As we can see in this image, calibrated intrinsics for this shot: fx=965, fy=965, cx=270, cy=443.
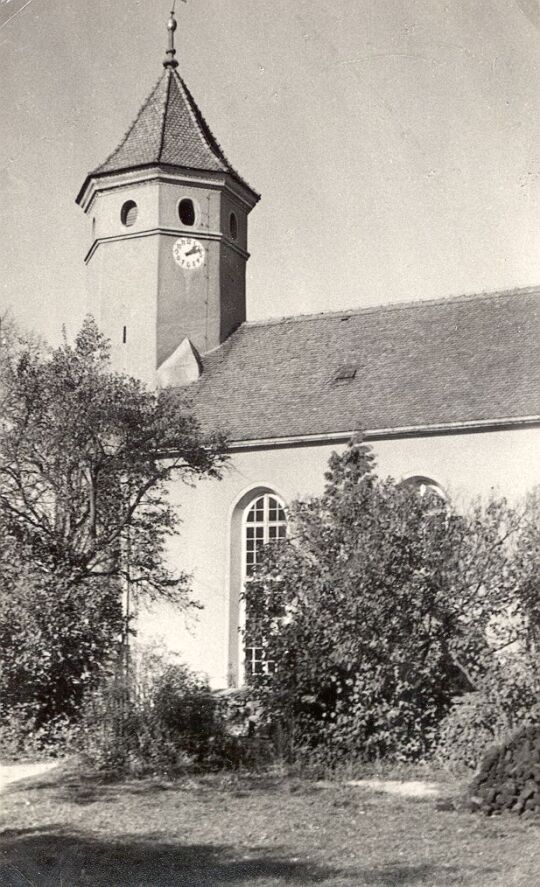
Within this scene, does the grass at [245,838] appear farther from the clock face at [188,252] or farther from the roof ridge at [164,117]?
the roof ridge at [164,117]

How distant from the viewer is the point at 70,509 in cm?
1355

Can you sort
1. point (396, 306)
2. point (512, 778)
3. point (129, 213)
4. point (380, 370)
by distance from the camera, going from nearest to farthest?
1. point (512, 778)
2. point (380, 370)
3. point (396, 306)
4. point (129, 213)

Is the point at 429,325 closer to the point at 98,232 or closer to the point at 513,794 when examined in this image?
the point at 98,232

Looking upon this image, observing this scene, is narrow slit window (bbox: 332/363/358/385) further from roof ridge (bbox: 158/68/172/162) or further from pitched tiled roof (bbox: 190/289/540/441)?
roof ridge (bbox: 158/68/172/162)

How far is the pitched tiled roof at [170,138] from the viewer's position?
23.7m

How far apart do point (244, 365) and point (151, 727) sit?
35.9 feet

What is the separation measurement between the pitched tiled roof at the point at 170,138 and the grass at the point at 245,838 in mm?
16115

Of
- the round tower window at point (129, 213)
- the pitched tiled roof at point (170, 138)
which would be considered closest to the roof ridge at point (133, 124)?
the pitched tiled roof at point (170, 138)

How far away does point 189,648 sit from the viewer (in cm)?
1955

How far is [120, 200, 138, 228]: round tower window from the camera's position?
23.6m

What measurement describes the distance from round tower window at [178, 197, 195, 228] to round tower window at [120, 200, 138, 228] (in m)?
1.11

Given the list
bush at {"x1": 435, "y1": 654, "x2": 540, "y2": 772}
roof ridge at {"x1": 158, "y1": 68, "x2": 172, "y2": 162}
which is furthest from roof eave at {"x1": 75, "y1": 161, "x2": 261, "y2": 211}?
bush at {"x1": 435, "y1": 654, "x2": 540, "y2": 772}

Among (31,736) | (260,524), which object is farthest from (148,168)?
(31,736)

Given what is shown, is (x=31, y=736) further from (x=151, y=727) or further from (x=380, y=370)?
(x=380, y=370)
